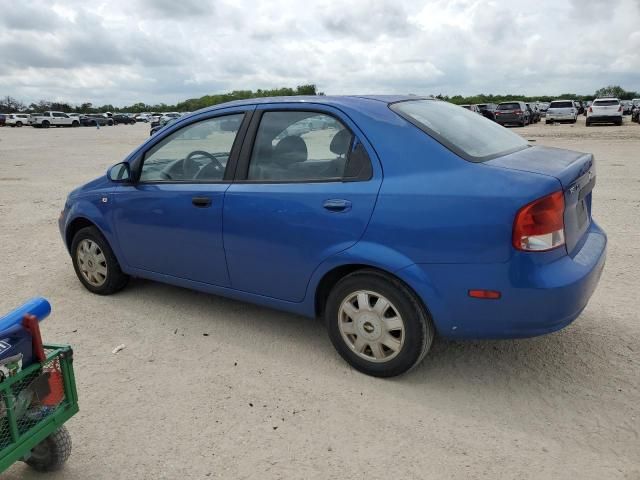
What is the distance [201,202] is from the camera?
3.85 metres

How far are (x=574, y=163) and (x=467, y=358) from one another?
1387mm

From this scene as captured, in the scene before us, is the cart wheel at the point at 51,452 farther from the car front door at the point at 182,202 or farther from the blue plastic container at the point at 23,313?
→ the car front door at the point at 182,202

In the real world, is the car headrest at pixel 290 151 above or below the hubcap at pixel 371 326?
above

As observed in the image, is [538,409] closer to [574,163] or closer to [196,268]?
[574,163]

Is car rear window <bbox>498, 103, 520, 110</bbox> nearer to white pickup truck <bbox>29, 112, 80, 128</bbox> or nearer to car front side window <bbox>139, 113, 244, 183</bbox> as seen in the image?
car front side window <bbox>139, 113, 244, 183</bbox>

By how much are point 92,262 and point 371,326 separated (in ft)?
9.32

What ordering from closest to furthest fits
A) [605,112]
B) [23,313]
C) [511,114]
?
[23,313] → [605,112] → [511,114]

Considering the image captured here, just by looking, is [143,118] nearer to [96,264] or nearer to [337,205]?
[96,264]

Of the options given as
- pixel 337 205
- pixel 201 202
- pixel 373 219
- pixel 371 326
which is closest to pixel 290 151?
pixel 337 205

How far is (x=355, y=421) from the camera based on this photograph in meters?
2.93

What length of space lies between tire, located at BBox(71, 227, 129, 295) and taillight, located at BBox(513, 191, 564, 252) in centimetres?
340

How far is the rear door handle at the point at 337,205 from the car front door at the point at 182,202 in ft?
2.85

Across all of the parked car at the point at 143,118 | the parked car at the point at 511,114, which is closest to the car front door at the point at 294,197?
the parked car at the point at 511,114

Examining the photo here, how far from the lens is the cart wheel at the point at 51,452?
8.24ft
